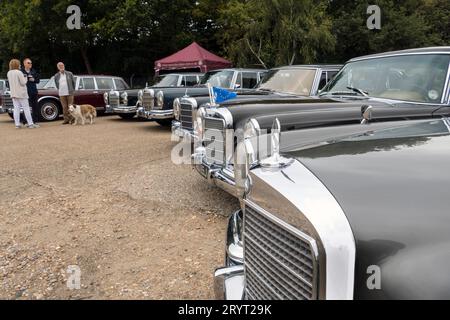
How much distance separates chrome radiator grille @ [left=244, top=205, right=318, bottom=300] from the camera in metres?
1.36

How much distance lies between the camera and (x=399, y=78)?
432 centimetres

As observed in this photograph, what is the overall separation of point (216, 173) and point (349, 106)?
150 cm

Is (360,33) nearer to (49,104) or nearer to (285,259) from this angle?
(49,104)

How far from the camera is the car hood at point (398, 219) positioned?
3.85 feet

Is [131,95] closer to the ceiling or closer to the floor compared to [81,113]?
closer to the ceiling

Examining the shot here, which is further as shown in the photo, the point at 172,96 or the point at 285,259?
the point at 172,96

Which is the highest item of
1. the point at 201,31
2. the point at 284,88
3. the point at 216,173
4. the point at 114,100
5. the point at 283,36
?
the point at 201,31

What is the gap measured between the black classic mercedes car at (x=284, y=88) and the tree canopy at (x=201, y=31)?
11475mm

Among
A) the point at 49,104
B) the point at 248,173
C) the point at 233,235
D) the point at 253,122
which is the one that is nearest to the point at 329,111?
the point at 253,122

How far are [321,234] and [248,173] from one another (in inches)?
27.1

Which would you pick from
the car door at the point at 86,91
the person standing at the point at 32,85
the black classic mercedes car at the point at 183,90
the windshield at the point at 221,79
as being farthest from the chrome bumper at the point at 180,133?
the car door at the point at 86,91

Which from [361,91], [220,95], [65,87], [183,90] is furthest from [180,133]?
[65,87]

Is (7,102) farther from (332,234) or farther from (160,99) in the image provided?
(332,234)
